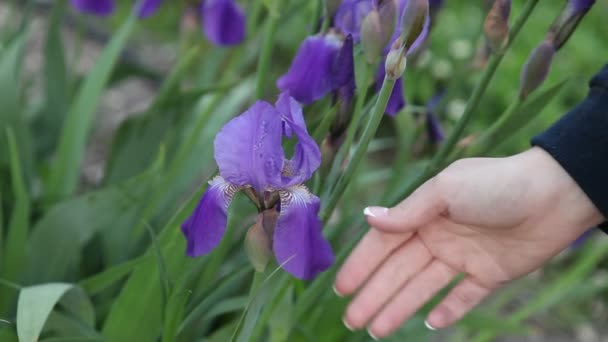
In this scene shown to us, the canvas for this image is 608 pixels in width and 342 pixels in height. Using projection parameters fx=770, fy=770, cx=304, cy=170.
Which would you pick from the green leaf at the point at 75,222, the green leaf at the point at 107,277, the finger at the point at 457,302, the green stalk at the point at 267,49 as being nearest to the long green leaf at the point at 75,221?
the green leaf at the point at 75,222

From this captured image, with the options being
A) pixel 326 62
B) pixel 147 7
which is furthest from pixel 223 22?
pixel 326 62

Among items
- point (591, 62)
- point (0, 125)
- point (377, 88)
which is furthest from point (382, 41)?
point (591, 62)

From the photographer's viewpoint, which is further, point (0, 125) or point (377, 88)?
point (0, 125)

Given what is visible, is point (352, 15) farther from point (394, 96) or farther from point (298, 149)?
point (298, 149)

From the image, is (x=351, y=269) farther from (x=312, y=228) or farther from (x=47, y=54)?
(x=47, y=54)

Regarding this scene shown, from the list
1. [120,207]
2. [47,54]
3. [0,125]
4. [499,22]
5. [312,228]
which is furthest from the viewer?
[47,54]

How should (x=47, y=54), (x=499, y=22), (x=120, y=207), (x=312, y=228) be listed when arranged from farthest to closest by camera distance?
1. (x=47, y=54)
2. (x=120, y=207)
3. (x=499, y=22)
4. (x=312, y=228)
